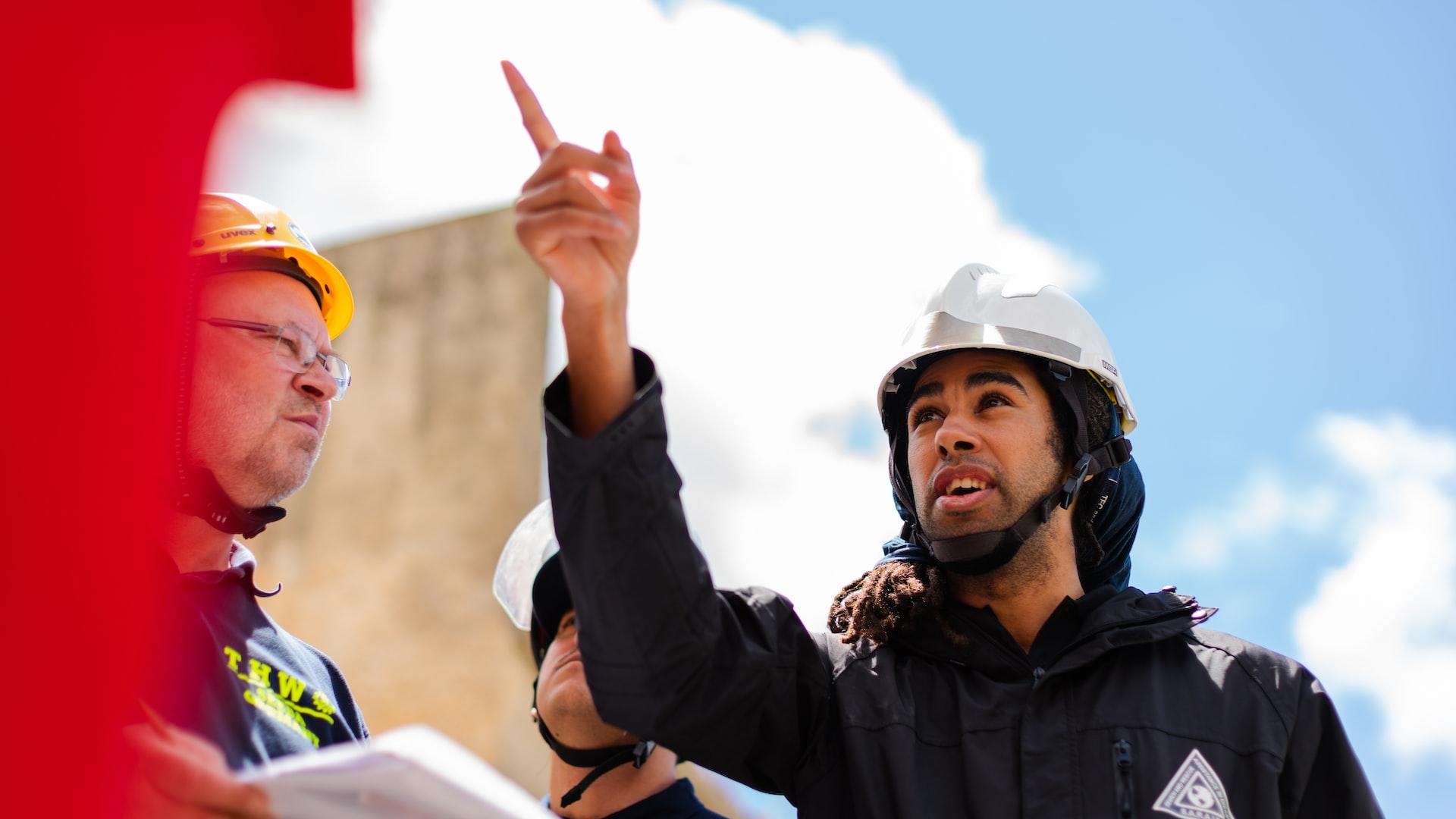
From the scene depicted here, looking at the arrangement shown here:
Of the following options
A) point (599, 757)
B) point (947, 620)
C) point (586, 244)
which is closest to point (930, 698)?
point (947, 620)

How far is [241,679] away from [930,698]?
5.18 ft

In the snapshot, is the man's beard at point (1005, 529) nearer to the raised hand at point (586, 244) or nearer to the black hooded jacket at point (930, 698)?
the black hooded jacket at point (930, 698)

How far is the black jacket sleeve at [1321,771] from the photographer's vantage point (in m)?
2.98

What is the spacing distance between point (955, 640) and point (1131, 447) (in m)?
0.99

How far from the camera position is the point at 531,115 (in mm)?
2529

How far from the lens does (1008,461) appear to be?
355cm

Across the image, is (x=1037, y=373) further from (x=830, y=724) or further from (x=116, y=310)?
(x=116, y=310)

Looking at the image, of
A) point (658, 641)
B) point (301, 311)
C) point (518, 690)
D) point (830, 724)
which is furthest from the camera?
point (518, 690)

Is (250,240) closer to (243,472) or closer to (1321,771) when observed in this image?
(243,472)

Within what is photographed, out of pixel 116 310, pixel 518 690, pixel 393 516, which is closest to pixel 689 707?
pixel 116 310

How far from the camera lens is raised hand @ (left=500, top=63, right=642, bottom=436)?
2.41m

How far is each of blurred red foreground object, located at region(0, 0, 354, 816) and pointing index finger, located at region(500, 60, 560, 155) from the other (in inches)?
23.1

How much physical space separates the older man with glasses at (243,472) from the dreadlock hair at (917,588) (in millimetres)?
1292

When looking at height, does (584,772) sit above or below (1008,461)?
below
